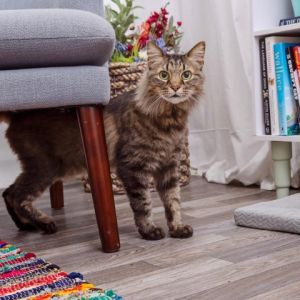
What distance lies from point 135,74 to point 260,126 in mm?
619

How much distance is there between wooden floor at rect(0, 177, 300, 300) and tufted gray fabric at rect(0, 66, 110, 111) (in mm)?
421

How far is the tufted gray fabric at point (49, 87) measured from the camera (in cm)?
128

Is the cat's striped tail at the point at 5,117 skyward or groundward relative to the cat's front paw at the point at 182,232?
skyward

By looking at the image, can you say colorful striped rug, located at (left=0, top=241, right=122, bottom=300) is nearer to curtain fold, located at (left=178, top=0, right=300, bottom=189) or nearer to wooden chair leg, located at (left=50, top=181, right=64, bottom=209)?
wooden chair leg, located at (left=50, top=181, right=64, bottom=209)

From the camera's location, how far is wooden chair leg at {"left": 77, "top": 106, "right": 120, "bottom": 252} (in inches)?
54.1

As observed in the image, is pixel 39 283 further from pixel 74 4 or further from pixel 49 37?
pixel 74 4

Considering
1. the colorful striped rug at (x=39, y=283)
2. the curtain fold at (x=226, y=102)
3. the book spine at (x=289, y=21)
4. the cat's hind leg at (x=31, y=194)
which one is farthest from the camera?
the curtain fold at (x=226, y=102)

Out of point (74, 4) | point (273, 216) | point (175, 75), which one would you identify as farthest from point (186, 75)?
point (273, 216)

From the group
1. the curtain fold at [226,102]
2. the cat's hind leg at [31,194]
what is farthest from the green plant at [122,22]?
the cat's hind leg at [31,194]

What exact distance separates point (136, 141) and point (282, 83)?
691mm

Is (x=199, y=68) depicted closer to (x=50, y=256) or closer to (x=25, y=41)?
(x=25, y=41)

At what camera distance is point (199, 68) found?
5.24 feet

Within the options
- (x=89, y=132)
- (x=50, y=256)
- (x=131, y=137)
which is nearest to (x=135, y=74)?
(x=131, y=137)

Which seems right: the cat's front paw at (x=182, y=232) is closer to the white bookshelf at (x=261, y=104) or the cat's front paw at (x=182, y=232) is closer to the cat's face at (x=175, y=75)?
the cat's face at (x=175, y=75)
